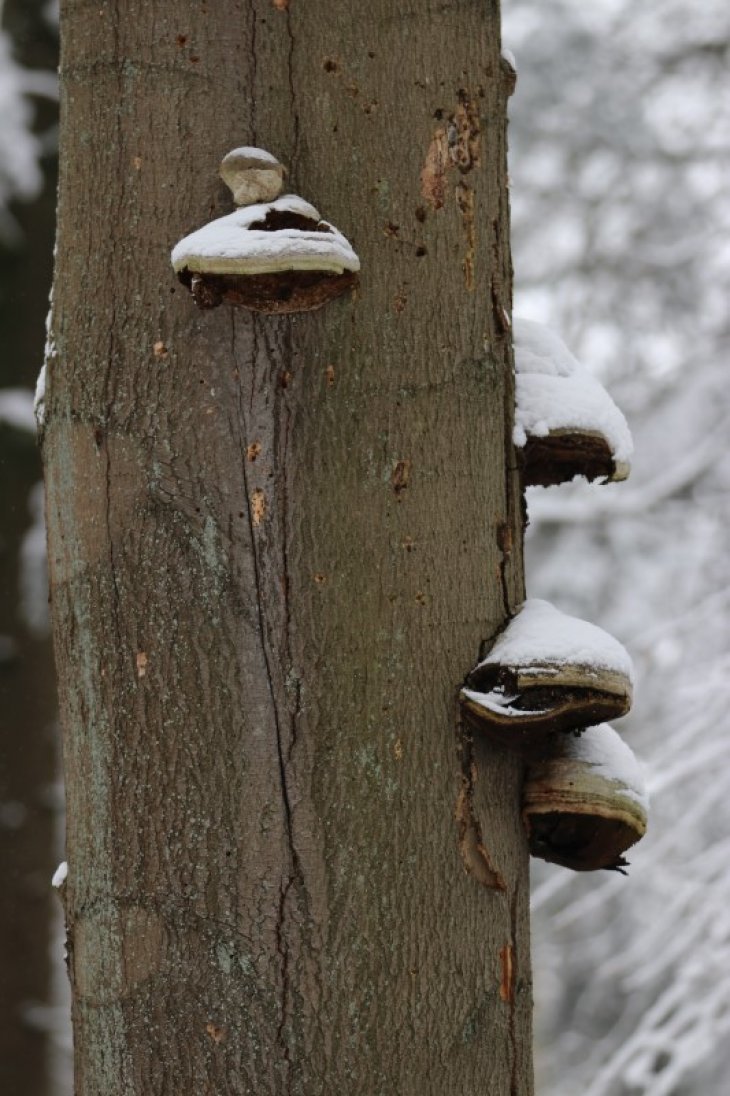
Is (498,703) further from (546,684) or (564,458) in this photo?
(564,458)

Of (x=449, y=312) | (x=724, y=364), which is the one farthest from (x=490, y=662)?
(x=724, y=364)

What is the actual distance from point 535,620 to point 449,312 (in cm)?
33

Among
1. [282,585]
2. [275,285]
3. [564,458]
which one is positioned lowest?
[282,585]

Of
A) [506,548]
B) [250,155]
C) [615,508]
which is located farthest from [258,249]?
[615,508]

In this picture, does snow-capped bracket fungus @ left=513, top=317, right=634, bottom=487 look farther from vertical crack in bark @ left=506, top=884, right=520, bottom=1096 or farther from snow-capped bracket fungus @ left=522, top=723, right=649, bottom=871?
vertical crack in bark @ left=506, top=884, right=520, bottom=1096

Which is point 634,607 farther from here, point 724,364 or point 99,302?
point 99,302

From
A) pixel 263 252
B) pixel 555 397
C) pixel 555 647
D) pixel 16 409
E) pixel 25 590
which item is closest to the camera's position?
pixel 263 252

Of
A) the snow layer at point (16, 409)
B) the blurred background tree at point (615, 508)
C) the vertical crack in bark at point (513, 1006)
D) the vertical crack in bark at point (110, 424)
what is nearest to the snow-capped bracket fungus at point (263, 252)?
the vertical crack in bark at point (110, 424)

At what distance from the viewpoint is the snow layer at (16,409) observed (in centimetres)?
588

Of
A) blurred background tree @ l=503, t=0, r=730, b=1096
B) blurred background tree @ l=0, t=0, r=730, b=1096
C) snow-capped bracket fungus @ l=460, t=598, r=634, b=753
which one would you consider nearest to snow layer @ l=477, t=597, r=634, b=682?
snow-capped bracket fungus @ l=460, t=598, r=634, b=753

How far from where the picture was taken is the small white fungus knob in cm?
110

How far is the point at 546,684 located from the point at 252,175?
56 cm

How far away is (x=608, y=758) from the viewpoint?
1261 millimetres

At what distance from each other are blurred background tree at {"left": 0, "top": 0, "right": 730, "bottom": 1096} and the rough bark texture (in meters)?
4.24
